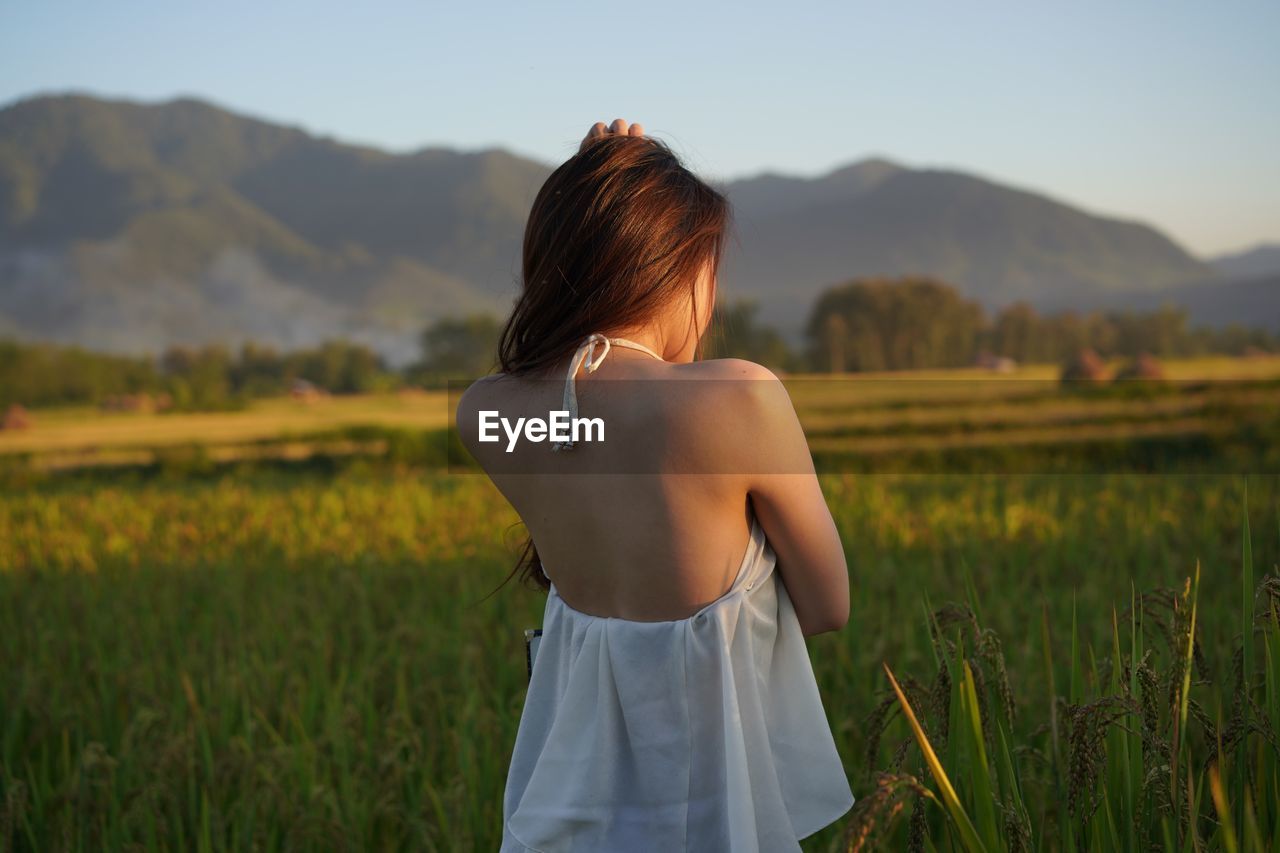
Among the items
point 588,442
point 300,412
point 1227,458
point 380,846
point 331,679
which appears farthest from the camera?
point 300,412

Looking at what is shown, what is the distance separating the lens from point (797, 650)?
1136 millimetres

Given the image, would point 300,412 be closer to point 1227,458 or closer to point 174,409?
point 174,409

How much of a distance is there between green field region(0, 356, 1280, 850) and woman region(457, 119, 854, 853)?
16cm

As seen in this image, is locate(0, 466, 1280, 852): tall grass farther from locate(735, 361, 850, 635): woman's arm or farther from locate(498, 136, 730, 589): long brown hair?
locate(498, 136, 730, 589): long brown hair

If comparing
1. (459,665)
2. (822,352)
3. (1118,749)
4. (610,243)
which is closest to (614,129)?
(610,243)

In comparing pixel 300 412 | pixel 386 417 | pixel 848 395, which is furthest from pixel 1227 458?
pixel 300 412

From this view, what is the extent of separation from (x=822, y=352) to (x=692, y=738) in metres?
10.4

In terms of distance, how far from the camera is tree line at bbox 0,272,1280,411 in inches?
426

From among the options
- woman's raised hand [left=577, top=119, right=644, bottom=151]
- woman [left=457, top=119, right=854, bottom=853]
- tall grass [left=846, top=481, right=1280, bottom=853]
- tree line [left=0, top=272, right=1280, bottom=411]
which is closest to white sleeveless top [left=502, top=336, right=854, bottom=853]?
woman [left=457, top=119, right=854, bottom=853]

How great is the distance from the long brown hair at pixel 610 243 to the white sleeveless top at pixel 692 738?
6cm

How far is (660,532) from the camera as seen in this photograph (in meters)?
1.05

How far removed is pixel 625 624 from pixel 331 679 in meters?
2.28

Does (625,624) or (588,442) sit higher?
(588,442)

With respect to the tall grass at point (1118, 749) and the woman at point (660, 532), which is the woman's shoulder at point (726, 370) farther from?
the tall grass at point (1118, 749)
